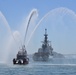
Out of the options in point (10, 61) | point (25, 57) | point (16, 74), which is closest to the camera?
point (16, 74)

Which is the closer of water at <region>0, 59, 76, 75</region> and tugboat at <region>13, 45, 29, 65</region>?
water at <region>0, 59, 76, 75</region>

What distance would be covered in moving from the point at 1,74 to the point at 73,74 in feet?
51.2

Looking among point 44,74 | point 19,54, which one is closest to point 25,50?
point 19,54

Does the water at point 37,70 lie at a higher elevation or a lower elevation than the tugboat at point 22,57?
lower

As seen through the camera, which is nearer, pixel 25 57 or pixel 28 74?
pixel 28 74

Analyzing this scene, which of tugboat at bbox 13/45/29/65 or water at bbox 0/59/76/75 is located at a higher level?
tugboat at bbox 13/45/29/65

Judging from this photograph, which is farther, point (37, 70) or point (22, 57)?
point (22, 57)

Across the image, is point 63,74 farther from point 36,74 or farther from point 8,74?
point 8,74

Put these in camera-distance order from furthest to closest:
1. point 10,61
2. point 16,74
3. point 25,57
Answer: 1. point 10,61
2. point 25,57
3. point 16,74

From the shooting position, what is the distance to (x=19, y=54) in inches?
4528

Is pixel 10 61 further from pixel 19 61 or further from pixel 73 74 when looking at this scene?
pixel 73 74

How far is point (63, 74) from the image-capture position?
7538 centimetres

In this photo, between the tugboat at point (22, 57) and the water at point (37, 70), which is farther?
the tugboat at point (22, 57)

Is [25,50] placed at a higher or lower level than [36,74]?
higher
